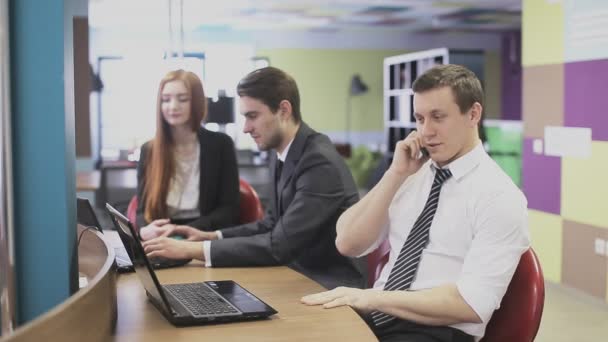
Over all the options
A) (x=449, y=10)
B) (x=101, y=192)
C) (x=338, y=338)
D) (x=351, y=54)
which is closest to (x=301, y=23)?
(x=351, y=54)

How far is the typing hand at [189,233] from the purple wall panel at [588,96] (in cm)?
329

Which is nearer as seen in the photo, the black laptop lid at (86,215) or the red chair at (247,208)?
the black laptop lid at (86,215)

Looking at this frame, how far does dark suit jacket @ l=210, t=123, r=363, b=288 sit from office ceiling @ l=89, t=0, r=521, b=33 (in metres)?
7.09

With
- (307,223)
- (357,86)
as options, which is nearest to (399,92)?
(357,86)

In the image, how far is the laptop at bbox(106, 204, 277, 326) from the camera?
181 centimetres

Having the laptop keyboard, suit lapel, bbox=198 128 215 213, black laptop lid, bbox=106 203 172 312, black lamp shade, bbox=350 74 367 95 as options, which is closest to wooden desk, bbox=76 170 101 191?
suit lapel, bbox=198 128 215 213

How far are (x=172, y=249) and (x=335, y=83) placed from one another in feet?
37.5

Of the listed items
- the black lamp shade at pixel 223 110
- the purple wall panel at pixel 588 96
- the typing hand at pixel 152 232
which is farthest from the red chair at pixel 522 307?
the black lamp shade at pixel 223 110

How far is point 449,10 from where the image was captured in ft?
36.1

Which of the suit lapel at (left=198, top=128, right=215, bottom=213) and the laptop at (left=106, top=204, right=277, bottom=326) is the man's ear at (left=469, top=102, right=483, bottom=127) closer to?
the laptop at (left=106, top=204, right=277, bottom=326)

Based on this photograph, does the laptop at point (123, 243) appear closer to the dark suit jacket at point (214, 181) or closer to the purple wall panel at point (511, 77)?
the dark suit jacket at point (214, 181)

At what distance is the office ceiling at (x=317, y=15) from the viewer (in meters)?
10.1

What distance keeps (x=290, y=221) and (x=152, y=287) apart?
767 millimetres

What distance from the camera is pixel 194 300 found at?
2020mm
